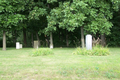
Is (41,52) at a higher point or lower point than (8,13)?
lower

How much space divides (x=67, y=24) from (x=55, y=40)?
12305 millimetres

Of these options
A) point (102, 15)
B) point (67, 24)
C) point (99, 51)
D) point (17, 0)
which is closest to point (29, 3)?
point (17, 0)

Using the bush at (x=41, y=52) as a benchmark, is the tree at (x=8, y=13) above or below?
above

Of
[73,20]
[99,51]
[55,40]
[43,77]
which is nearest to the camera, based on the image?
[43,77]

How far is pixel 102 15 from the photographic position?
15266mm

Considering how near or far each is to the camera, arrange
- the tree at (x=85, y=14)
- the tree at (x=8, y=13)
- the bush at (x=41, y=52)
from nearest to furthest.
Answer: the bush at (x=41, y=52), the tree at (x=85, y=14), the tree at (x=8, y=13)

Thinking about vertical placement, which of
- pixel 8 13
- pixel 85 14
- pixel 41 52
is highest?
pixel 8 13

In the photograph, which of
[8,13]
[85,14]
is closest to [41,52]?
[85,14]

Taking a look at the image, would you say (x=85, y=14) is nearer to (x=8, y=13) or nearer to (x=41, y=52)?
(x=41, y=52)

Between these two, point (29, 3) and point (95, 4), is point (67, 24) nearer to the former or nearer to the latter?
point (95, 4)

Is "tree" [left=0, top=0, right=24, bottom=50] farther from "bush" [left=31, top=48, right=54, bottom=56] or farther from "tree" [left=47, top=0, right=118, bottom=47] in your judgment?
"bush" [left=31, top=48, right=54, bottom=56]

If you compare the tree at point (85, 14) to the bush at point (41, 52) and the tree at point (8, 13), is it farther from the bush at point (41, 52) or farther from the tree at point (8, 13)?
the bush at point (41, 52)

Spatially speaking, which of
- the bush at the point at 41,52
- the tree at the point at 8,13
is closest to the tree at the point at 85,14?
the tree at the point at 8,13

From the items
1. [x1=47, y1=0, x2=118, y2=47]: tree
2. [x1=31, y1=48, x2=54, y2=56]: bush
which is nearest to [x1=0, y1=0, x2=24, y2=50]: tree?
[x1=47, y1=0, x2=118, y2=47]: tree
